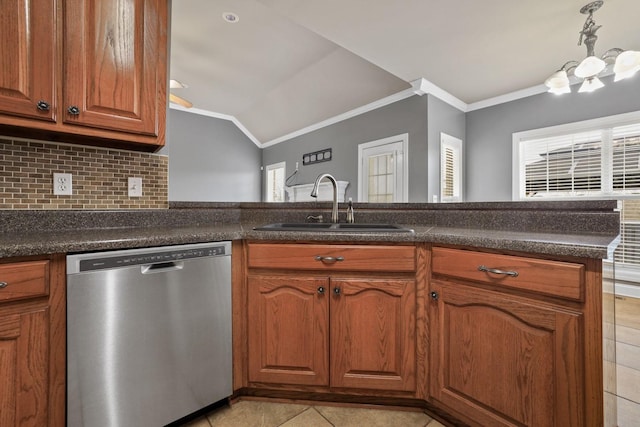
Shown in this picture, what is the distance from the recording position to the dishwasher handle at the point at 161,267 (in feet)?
3.51

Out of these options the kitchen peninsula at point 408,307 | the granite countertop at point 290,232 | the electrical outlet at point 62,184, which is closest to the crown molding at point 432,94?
the granite countertop at point 290,232

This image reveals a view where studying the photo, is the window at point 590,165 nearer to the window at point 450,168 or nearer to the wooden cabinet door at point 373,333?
the window at point 450,168

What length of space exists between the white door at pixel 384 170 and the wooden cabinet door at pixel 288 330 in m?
3.03

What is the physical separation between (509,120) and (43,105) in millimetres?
4748

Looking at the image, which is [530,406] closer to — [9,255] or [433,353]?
[433,353]

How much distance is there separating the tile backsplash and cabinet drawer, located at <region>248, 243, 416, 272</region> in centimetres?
78

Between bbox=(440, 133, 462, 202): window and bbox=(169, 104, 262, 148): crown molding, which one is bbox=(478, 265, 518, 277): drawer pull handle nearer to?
bbox=(440, 133, 462, 202): window

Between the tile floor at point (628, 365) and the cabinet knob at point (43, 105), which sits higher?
the cabinet knob at point (43, 105)

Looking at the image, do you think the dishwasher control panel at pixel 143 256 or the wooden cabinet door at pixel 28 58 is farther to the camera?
the wooden cabinet door at pixel 28 58

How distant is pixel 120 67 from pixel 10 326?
3.58 ft

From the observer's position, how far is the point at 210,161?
5949 millimetres

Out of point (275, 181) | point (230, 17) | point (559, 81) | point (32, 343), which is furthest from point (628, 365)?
point (275, 181)

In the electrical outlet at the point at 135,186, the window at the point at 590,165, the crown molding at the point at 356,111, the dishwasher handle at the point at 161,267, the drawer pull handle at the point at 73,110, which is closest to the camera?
the dishwasher handle at the point at 161,267

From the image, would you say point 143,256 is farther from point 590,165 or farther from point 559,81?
point 590,165
